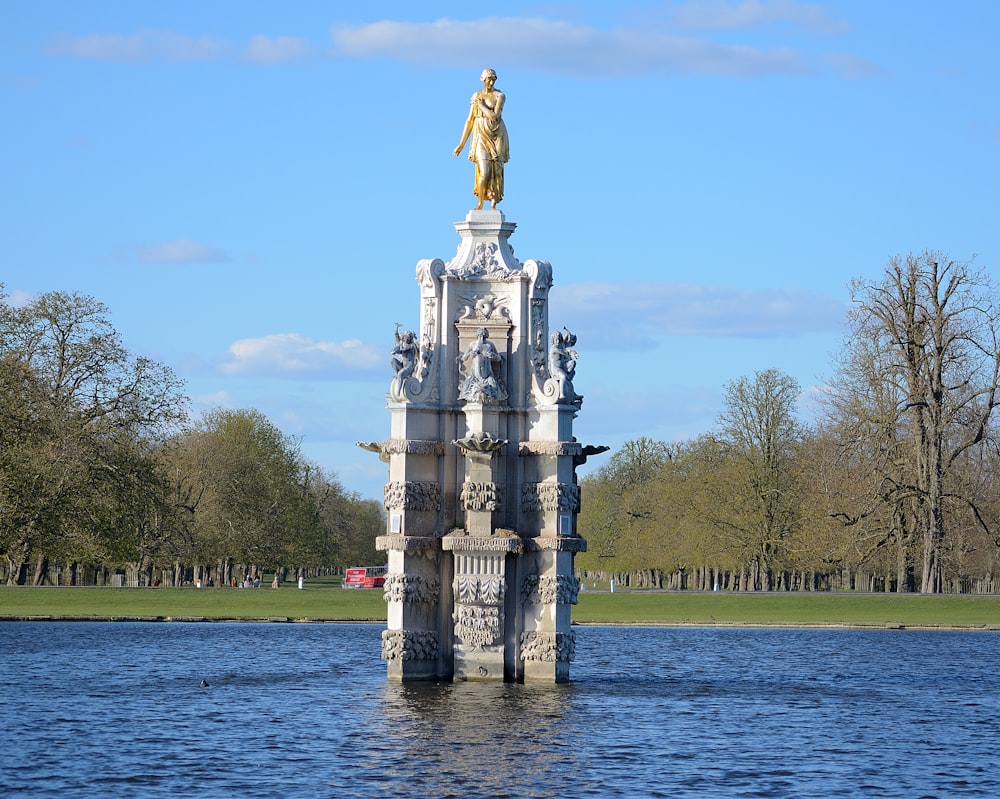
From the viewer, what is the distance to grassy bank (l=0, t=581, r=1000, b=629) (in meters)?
64.9

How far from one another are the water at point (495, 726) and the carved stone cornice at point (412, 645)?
843mm

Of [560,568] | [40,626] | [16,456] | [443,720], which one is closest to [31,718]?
[443,720]

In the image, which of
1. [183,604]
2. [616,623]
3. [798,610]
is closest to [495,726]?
[616,623]

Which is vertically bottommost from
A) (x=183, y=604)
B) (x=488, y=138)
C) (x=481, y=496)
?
(x=183, y=604)

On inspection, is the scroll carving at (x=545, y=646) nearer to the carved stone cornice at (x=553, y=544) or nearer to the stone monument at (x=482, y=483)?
the stone monument at (x=482, y=483)

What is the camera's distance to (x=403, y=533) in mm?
36000

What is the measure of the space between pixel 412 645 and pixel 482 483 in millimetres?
3929

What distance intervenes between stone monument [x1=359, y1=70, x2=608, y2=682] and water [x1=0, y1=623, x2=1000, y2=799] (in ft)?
4.12

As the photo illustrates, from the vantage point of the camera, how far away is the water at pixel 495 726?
941 inches

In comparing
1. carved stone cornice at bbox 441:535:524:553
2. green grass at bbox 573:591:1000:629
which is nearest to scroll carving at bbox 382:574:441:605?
carved stone cornice at bbox 441:535:524:553

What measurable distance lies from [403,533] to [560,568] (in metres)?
3.50

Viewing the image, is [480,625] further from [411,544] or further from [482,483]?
[482,483]

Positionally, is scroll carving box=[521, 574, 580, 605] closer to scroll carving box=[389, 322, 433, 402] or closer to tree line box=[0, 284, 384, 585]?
scroll carving box=[389, 322, 433, 402]

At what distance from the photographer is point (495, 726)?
29031 mm
